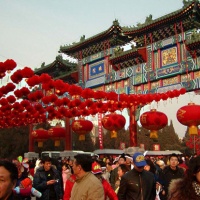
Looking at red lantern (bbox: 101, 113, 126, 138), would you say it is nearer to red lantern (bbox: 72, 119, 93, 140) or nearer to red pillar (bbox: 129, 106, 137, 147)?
red lantern (bbox: 72, 119, 93, 140)

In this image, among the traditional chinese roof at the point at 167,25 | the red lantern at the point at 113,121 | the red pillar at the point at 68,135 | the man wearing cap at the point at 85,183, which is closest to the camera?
the man wearing cap at the point at 85,183

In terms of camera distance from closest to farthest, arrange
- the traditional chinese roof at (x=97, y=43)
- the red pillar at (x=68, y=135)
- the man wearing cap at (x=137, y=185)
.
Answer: the man wearing cap at (x=137, y=185) < the traditional chinese roof at (x=97, y=43) < the red pillar at (x=68, y=135)

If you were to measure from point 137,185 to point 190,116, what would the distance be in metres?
7.47

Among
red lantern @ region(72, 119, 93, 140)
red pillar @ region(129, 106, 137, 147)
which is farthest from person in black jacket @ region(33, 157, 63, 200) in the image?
red pillar @ region(129, 106, 137, 147)

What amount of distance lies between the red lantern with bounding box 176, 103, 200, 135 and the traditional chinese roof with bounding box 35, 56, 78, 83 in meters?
9.51

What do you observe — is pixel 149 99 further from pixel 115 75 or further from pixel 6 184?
pixel 6 184

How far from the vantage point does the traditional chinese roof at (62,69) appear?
65.3 feet

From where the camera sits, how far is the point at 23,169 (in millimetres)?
5227

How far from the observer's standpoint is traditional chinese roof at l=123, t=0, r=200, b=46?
14.1 metres

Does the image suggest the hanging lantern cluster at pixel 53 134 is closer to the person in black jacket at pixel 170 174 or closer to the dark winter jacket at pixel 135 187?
the person in black jacket at pixel 170 174

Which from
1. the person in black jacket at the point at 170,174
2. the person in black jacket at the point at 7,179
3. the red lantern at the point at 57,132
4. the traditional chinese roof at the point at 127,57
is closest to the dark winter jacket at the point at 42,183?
the person in black jacket at the point at 170,174

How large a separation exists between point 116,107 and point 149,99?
1330mm

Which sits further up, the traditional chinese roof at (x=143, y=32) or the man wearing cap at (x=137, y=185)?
the traditional chinese roof at (x=143, y=32)

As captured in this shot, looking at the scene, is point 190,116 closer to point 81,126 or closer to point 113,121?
point 113,121
